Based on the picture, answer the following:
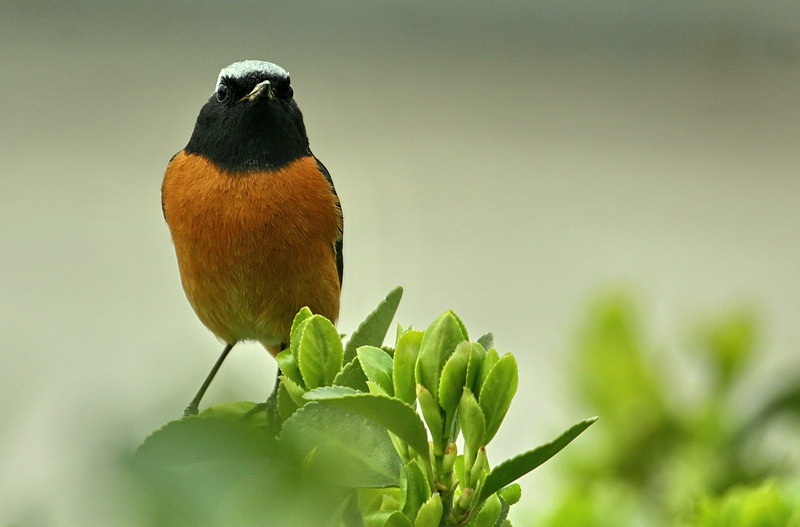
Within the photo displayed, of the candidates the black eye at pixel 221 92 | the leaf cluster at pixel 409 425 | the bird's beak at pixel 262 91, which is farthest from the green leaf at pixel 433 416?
the black eye at pixel 221 92

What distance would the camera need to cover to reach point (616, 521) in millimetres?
894

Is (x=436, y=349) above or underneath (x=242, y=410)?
above

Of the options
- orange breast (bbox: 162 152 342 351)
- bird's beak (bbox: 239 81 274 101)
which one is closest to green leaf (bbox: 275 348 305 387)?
orange breast (bbox: 162 152 342 351)

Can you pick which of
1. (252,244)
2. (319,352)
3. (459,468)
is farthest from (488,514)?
(252,244)

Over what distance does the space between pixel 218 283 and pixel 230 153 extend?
0.75ft

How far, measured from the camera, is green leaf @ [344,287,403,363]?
768mm

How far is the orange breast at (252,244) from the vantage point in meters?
1.53

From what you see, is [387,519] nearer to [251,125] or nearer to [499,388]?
[499,388]

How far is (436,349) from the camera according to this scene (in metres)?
0.64

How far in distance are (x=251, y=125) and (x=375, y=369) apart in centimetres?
102

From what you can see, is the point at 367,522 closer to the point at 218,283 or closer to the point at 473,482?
the point at 473,482

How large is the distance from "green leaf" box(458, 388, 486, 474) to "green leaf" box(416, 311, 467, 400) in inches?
1.1

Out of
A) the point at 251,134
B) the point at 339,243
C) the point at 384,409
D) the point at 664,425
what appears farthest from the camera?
the point at 339,243

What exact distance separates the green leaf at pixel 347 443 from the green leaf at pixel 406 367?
0.10ft
